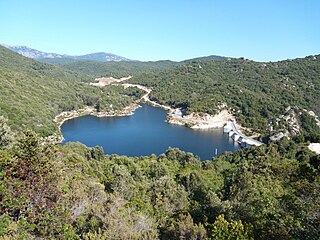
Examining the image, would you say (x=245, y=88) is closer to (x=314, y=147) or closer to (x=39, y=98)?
(x=314, y=147)

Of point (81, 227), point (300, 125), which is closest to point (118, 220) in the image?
point (81, 227)

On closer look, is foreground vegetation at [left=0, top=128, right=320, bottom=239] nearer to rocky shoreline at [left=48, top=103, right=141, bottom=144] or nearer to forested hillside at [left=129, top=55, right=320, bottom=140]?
forested hillside at [left=129, top=55, right=320, bottom=140]

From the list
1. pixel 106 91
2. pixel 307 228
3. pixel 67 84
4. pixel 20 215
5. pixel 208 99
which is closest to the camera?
pixel 307 228

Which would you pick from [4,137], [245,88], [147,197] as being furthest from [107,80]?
[147,197]

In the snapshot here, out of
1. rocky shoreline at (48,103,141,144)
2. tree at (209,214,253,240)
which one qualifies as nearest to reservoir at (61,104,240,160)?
rocky shoreline at (48,103,141,144)

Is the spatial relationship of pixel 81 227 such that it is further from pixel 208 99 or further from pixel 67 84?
pixel 67 84

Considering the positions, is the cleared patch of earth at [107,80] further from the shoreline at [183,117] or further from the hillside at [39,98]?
the shoreline at [183,117]

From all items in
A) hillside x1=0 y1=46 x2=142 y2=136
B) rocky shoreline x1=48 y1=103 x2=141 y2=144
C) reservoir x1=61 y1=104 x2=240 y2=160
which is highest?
hillside x1=0 y1=46 x2=142 y2=136
